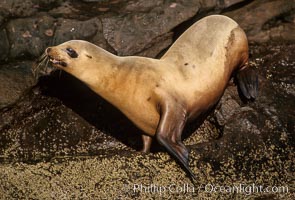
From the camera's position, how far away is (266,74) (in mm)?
6730

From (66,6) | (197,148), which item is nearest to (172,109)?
(197,148)

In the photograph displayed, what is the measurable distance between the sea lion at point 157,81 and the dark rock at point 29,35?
835 mm

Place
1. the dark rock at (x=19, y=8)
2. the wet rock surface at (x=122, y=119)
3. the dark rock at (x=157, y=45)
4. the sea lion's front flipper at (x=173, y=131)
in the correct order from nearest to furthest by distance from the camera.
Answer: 1. the wet rock surface at (x=122, y=119)
2. the sea lion's front flipper at (x=173, y=131)
3. the dark rock at (x=19, y=8)
4. the dark rock at (x=157, y=45)

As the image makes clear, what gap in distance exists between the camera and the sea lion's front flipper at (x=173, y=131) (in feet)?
17.8

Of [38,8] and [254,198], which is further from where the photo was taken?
[38,8]

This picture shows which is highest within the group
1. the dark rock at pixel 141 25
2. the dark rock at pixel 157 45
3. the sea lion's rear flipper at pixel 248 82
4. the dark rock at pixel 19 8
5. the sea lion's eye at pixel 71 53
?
the sea lion's eye at pixel 71 53

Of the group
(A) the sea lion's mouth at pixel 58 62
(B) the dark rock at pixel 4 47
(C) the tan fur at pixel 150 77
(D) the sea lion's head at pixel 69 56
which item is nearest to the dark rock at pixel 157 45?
(C) the tan fur at pixel 150 77

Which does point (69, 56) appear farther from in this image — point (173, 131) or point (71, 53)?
point (173, 131)

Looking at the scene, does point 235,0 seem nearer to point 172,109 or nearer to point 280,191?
point 172,109

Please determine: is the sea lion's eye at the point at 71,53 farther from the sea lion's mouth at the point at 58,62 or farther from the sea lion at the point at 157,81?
the sea lion's mouth at the point at 58,62

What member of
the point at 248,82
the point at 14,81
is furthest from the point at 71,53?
the point at 248,82

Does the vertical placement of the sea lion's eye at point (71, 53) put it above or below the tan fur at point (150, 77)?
above

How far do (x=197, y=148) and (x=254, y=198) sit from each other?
70 centimetres

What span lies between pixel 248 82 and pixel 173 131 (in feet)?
4.37
